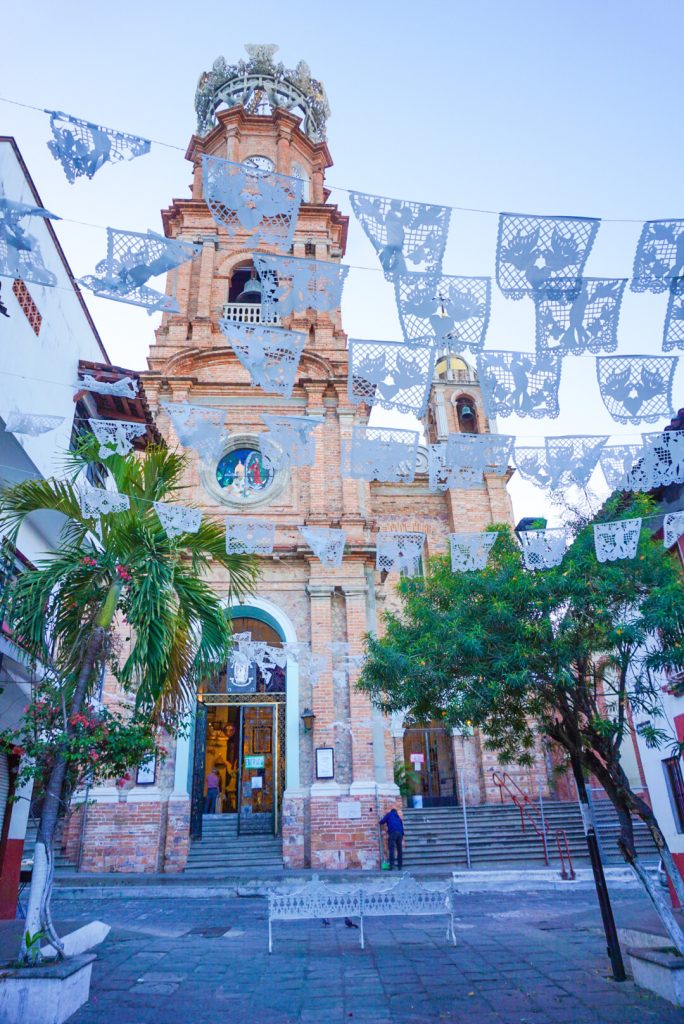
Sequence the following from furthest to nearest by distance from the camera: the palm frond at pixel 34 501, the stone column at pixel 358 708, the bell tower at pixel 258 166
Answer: the bell tower at pixel 258 166
the stone column at pixel 358 708
the palm frond at pixel 34 501

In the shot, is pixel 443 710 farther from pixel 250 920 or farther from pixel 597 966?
pixel 250 920

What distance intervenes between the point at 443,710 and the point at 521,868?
719 centimetres

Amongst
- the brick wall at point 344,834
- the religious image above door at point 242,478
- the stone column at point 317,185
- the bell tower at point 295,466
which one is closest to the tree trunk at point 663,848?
the bell tower at point 295,466

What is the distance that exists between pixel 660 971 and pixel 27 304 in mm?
11964

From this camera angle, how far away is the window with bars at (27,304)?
10.5 metres

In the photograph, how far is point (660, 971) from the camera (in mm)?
5699

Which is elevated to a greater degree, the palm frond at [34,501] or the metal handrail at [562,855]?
the palm frond at [34,501]

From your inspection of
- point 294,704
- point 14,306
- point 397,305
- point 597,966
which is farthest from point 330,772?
point 397,305

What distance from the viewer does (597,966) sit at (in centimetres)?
685

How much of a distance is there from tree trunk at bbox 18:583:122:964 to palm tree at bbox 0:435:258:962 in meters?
0.01

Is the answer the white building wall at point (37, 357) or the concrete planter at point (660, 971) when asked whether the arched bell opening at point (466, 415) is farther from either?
the concrete planter at point (660, 971)

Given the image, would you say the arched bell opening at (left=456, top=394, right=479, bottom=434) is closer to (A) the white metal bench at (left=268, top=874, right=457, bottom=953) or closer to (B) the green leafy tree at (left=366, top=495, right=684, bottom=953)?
(B) the green leafy tree at (left=366, top=495, right=684, bottom=953)

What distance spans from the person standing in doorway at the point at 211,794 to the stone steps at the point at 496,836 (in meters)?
4.81

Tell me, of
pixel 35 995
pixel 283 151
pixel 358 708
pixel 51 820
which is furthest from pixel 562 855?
pixel 283 151
